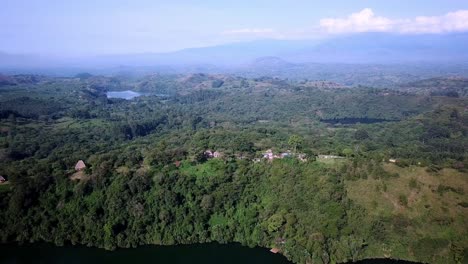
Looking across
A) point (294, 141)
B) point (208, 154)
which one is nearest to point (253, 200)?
point (208, 154)

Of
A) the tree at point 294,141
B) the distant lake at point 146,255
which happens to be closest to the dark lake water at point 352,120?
the tree at point 294,141

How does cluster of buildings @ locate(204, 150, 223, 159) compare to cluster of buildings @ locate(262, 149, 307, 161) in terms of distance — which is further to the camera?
cluster of buildings @ locate(204, 150, 223, 159)

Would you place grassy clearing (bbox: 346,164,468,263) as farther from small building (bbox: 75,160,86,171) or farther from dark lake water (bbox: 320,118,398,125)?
dark lake water (bbox: 320,118,398,125)

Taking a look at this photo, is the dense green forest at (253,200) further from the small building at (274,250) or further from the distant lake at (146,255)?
the distant lake at (146,255)

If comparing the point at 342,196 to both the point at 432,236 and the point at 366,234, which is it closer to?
the point at 366,234

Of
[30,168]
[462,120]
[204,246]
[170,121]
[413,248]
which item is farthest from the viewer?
[170,121]

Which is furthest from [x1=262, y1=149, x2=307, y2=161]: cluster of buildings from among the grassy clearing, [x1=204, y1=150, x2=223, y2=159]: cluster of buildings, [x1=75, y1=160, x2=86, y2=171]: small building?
[x1=75, y1=160, x2=86, y2=171]: small building

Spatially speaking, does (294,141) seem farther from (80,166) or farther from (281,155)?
(80,166)

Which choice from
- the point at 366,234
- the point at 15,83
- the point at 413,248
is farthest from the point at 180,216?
the point at 15,83
